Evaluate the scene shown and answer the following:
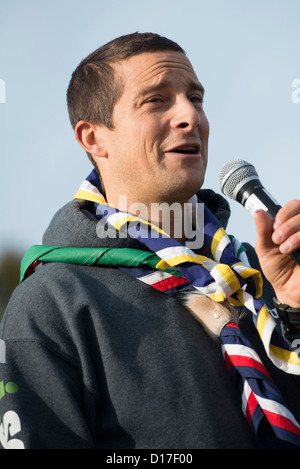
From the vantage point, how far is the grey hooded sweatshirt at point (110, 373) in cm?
251

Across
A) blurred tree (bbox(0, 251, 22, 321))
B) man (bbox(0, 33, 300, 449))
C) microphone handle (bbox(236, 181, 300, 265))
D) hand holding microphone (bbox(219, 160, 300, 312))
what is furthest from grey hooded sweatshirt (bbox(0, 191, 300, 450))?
blurred tree (bbox(0, 251, 22, 321))

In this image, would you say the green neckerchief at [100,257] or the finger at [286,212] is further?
the green neckerchief at [100,257]

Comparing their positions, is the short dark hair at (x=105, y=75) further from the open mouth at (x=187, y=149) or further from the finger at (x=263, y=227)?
the finger at (x=263, y=227)

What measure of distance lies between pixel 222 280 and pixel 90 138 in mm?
1253

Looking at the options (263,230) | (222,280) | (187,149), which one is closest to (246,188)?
(263,230)

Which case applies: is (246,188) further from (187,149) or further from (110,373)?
(110,373)

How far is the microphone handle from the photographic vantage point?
8.11 feet

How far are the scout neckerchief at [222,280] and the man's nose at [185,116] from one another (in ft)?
1.75

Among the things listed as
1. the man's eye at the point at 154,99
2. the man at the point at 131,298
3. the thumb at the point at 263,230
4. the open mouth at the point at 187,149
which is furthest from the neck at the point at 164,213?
the thumb at the point at 263,230

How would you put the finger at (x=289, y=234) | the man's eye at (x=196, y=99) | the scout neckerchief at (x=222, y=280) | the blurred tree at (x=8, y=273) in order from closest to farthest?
the finger at (x=289, y=234), the scout neckerchief at (x=222, y=280), the man's eye at (x=196, y=99), the blurred tree at (x=8, y=273)

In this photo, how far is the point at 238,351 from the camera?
107 inches
